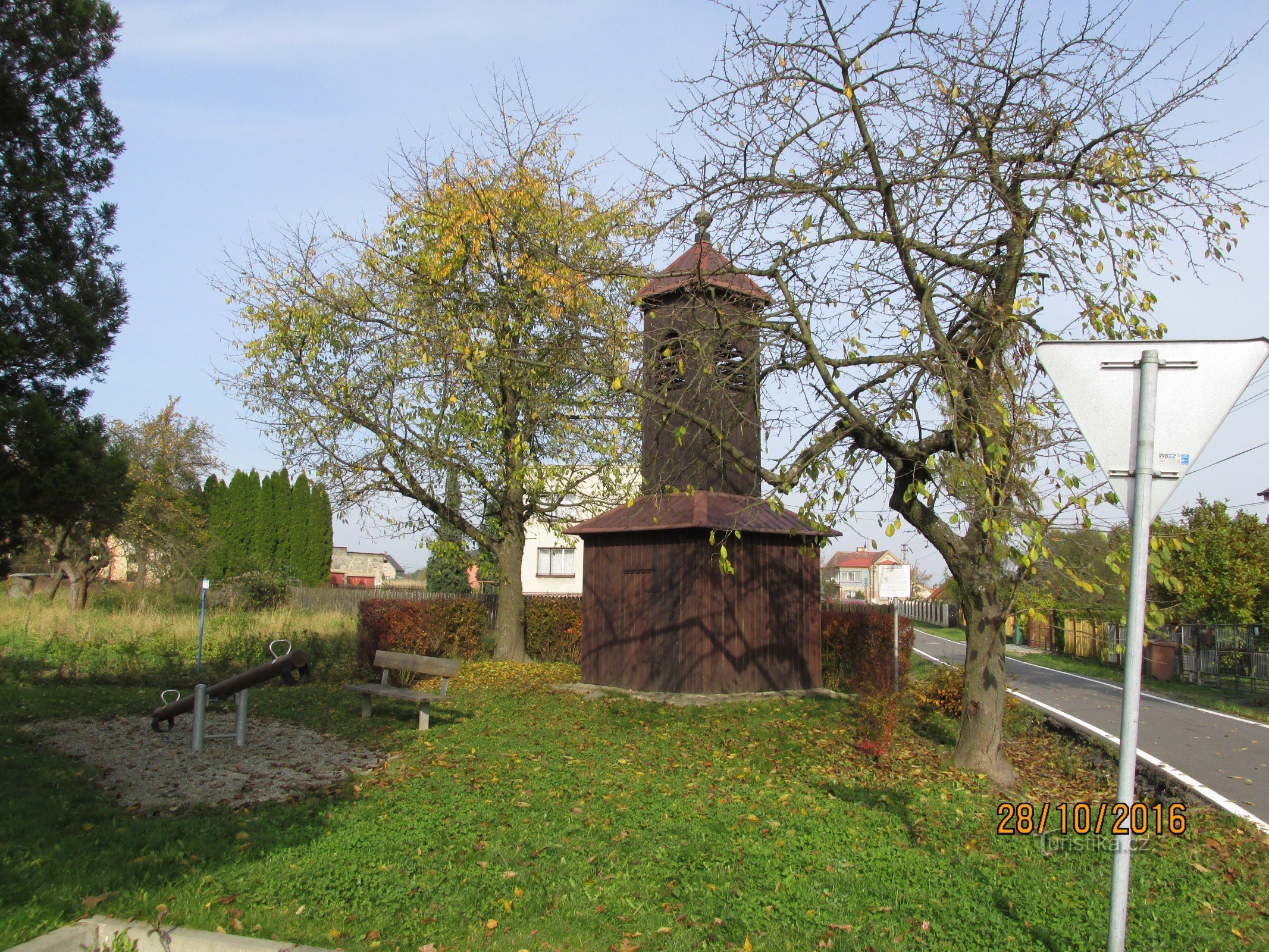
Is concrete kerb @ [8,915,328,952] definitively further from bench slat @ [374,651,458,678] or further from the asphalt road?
the asphalt road

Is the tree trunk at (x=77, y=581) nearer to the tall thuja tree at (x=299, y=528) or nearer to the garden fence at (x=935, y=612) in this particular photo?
the tall thuja tree at (x=299, y=528)

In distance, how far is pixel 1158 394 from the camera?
369 cm

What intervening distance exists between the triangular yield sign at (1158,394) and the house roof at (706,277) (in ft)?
12.6

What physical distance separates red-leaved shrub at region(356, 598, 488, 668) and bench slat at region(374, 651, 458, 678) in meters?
A: 3.87

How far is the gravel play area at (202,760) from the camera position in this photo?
733 cm

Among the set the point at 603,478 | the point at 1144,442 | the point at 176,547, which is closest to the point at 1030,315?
the point at 1144,442

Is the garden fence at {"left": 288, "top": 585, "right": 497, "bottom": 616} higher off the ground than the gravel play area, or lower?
lower

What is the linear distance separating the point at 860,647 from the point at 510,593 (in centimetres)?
739

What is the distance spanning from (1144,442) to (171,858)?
19.0ft

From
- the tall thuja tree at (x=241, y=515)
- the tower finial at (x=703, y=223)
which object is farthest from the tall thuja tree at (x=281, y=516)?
the tower finial at (x=703, y=223)

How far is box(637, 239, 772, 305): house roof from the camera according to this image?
29.2 ft

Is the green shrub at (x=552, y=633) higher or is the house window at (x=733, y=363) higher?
the house window at (x=733, y=363)

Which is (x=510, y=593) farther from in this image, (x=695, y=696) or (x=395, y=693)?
(x=395, y=693)
